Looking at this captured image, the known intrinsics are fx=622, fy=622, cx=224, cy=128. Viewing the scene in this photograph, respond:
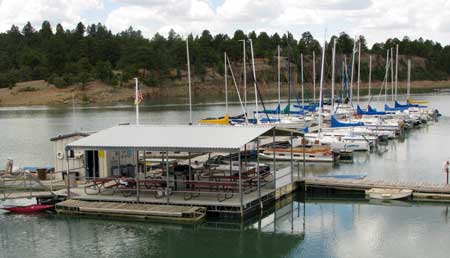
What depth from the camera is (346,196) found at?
30688mm

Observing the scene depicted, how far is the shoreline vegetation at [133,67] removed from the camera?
130750 mm

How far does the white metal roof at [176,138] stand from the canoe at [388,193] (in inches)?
255

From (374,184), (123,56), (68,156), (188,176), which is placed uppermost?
(123,56)

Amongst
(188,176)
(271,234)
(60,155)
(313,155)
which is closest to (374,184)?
(271,234)

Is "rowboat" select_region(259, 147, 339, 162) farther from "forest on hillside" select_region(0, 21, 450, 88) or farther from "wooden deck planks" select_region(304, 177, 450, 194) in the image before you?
"forest on hillside" select_region(0, 21, 450, 88)

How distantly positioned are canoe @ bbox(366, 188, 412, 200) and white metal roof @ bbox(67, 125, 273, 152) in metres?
6.49

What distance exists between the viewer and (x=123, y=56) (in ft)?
467

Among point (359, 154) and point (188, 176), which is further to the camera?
point (359, 154)

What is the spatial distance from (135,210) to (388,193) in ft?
39.1

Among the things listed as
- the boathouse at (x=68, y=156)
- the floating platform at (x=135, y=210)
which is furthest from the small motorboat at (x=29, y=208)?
the boathouse at (x=68, y=156)

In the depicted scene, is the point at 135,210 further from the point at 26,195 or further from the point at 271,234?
the point at 26,195

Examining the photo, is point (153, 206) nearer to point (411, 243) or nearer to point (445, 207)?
point (411, 243)

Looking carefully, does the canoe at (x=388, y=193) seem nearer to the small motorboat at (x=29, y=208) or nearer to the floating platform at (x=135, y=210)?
the floating platform at (x=135, y=210)

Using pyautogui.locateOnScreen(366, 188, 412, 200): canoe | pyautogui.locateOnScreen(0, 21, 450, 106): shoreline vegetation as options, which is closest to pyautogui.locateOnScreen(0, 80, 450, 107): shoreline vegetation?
pyautogui.locateOnScreen(0, 21, 450, 106): shoreline vegetation
